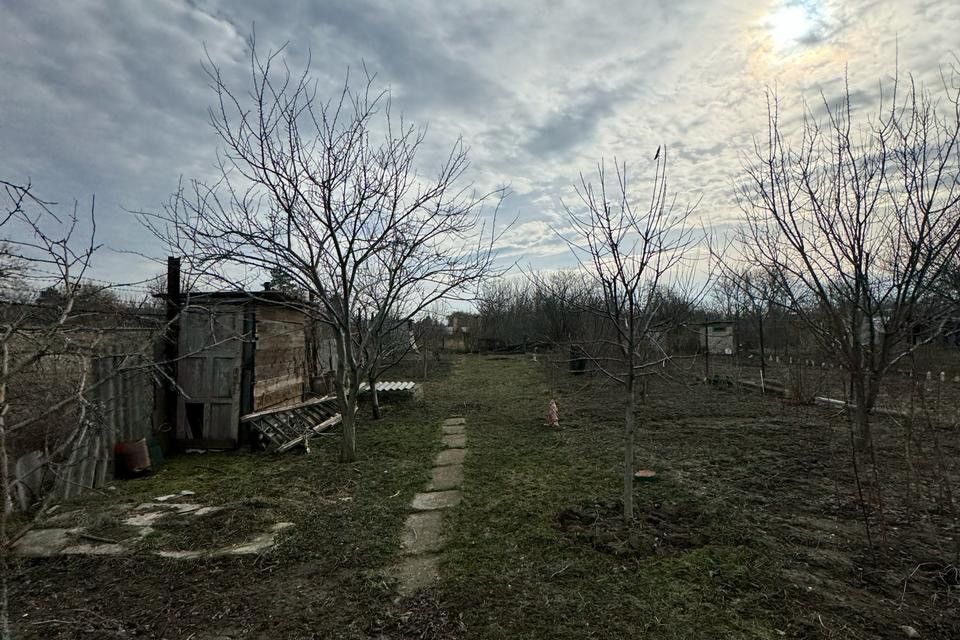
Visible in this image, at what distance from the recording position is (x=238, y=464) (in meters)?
5.88

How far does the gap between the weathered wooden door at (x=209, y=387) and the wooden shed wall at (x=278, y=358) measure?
0.93 ft

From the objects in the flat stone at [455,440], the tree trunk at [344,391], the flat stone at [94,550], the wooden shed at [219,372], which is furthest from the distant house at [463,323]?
the flat stone at [94,550]

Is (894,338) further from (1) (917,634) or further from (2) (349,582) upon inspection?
(2) (349,582)

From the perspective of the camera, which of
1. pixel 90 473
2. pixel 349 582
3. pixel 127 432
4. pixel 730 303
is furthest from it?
pixel 730 303

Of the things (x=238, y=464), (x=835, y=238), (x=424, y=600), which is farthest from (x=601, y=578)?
(x=238, y=464)

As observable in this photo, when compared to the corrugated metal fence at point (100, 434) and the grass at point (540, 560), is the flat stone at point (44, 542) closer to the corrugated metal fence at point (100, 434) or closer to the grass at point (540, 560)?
the grass at point (540, 560)

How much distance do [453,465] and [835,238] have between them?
4.75 meters

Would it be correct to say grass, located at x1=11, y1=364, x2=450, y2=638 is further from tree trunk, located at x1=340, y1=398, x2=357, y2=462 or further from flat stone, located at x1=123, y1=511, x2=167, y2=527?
tree trunk, located at x1=340, y1=398, x2=357, y2=462

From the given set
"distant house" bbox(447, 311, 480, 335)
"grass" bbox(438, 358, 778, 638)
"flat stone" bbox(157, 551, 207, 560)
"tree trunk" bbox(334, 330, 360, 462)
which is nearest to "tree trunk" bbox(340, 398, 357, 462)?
"tree trunk" bbox(334, 330, 360, 462)

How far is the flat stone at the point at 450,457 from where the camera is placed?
19.1 ft

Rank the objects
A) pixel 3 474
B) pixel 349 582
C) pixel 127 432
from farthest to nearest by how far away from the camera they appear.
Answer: pixel 127 432
pixel 349 582
pixel 3 474

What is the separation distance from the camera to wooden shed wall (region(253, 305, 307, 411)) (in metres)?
6.91

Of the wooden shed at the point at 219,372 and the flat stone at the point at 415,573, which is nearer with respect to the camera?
the flat stone at the point at 415,573

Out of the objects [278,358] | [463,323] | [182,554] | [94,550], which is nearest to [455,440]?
[278,358]
